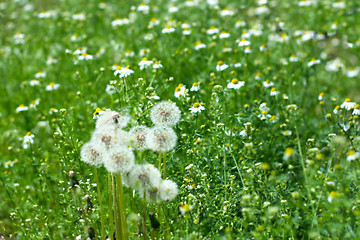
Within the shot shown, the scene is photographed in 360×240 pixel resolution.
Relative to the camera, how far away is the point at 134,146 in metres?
2.49

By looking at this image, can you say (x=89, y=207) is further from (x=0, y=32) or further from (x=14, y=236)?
(x=0, y=32)

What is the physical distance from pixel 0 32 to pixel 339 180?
21.5ft

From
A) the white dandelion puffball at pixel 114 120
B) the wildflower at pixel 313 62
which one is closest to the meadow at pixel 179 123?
the white dandelion puffball at pixel 114 120

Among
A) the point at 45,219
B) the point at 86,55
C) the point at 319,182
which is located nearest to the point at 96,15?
the point at 86,55

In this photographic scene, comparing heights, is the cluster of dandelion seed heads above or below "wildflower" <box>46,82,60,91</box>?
above

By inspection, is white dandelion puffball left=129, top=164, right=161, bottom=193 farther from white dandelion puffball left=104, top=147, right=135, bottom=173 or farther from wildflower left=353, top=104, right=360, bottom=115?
wildflower left=353, top=104, right=360, bottom=115

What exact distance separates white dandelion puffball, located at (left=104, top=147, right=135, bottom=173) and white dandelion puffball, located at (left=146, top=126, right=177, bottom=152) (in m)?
0.22

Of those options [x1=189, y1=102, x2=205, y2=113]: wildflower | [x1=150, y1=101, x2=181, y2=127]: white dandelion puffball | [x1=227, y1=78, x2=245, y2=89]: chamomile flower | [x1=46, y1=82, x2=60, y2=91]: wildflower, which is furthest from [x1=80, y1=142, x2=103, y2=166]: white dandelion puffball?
[x1=46, y1=82, x2=60, y2=91]: wildflower

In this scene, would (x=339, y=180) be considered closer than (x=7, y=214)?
Yes

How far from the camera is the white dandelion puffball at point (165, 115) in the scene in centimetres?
261

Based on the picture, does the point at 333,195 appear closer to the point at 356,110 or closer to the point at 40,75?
the point at 356,110

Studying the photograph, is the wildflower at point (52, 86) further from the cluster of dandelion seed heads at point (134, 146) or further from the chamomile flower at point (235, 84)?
the cluster of dandelion seed heads at point (134, 146)

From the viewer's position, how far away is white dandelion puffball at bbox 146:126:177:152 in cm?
247

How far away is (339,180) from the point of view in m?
2.46
